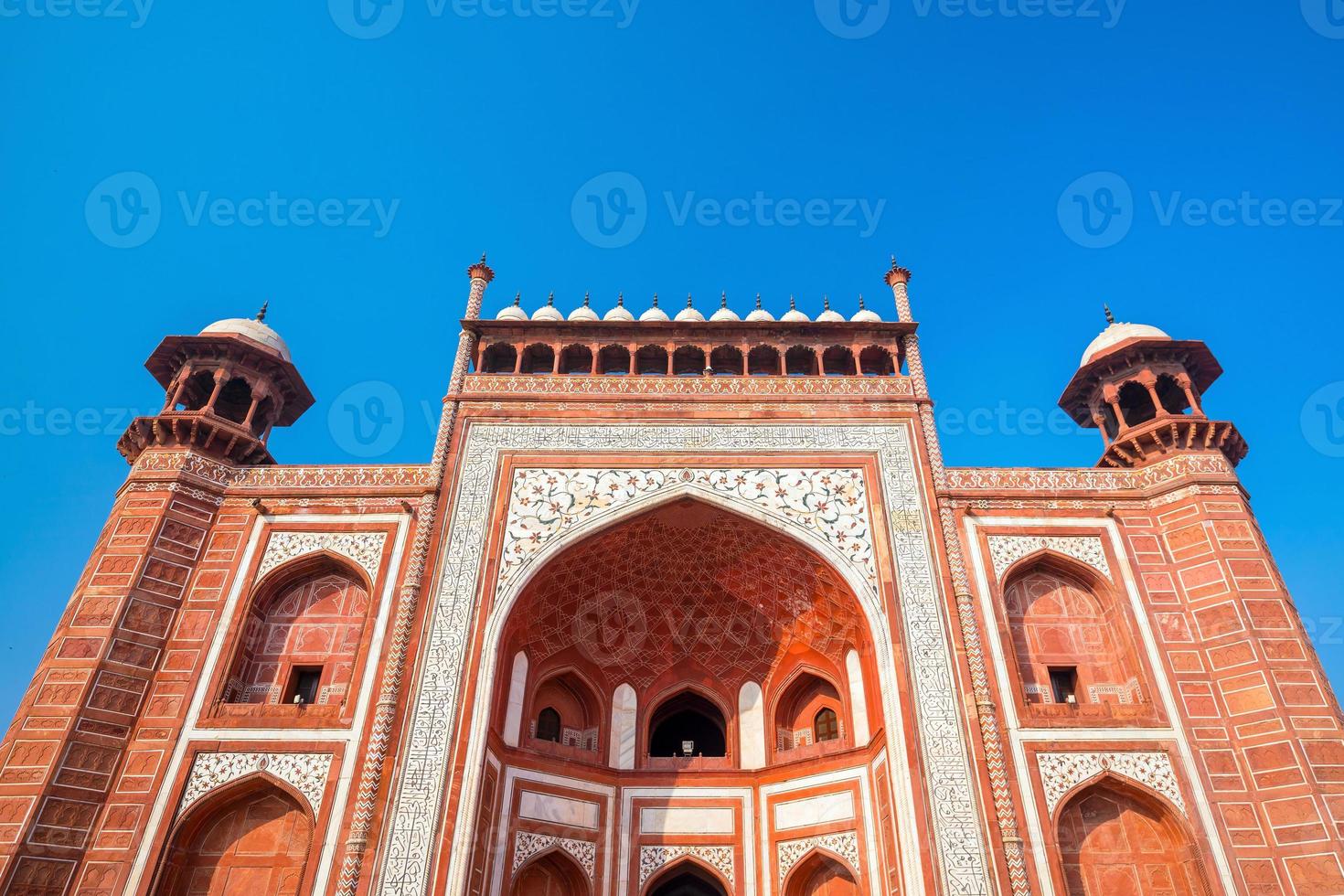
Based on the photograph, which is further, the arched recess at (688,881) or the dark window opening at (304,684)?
Result: the arched recess at (688,881)

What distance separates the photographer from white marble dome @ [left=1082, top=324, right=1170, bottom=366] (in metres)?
13.1

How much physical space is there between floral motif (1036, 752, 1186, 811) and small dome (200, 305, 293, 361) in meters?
12.0

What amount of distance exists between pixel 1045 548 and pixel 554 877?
7.83 m

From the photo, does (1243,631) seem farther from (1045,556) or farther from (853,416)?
→ (853,416)

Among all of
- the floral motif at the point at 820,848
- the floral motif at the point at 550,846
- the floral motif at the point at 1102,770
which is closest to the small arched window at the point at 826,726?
the floral motif at the point at 820,848

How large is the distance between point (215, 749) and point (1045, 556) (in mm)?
10645

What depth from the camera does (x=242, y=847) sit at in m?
10.1

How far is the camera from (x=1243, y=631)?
10477mm

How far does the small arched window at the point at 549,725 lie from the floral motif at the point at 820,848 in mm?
3450

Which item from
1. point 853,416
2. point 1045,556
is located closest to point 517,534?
point 853,416

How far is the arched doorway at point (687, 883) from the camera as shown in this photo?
38.7 feet

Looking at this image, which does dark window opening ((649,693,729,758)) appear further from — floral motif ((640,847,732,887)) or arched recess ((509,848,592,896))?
arched recess ((509,848,592,896))

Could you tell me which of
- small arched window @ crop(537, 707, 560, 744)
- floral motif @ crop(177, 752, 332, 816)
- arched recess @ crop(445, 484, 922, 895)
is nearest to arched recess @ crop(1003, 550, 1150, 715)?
arched recess @ crop(445, 484, 922, 895)

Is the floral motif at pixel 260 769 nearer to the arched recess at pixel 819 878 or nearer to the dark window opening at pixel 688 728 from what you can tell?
the dark window opening at pixel 688 728
